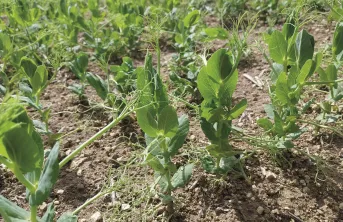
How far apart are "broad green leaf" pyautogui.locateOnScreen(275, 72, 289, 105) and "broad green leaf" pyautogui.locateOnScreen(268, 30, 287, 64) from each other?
0.17 m

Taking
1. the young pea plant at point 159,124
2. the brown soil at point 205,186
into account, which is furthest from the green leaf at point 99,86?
the young pea plant at point 159,124

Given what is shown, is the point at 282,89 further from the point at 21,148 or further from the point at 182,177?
the point at 21,148

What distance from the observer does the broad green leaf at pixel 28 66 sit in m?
1.73

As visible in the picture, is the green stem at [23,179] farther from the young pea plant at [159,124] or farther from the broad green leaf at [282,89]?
the broad green leaf at [282,89]

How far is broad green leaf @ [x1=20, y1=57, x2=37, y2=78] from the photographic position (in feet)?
5.68

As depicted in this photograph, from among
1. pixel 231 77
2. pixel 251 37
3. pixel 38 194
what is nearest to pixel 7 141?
pixel 38 194

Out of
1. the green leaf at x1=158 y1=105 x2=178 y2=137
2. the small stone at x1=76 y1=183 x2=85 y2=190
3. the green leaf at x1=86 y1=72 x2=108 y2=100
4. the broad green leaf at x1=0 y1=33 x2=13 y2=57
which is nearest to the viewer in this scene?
the green leaf at x1=158 y1=105 x2=178 y2=137

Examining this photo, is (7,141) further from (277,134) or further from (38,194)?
(277,134)

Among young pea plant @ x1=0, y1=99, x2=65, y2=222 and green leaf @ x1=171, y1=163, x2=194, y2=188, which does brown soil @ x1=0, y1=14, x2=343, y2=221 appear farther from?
young pea plant @ x1=0, y1=99, x2=65, y2=222

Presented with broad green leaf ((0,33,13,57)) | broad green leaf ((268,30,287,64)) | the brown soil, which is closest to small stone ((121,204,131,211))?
the brown soil

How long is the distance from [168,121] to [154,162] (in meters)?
0.14

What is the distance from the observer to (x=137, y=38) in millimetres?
2783

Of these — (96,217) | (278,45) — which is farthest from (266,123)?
(96,217)

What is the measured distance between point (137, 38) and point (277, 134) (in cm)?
148
